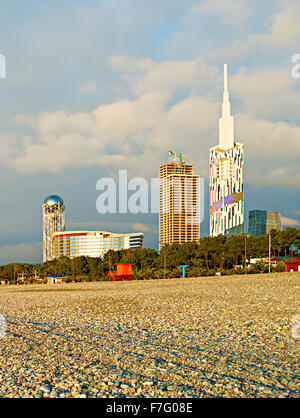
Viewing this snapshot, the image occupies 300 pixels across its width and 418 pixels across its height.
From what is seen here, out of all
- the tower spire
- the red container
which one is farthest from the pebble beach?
the tower spire

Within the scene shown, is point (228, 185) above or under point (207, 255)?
above

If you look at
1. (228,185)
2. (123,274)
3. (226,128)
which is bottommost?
(123,274)

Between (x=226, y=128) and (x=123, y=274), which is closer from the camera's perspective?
(x=123, y=274)

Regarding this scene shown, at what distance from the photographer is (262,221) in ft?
595

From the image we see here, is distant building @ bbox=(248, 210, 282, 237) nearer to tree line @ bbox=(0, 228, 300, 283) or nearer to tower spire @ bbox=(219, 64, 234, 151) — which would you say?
A: tower spire @ bbox=(219, 64, 234, 151)

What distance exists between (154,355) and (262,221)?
179 m

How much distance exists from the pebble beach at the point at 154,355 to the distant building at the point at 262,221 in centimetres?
16428

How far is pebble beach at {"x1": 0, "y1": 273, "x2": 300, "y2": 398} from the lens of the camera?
23.7 ft

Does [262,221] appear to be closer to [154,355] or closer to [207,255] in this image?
[207,255]

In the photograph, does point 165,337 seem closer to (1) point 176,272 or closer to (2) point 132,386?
(2) point 132,386

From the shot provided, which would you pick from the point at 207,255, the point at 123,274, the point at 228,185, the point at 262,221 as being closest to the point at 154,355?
the point at 123,274
